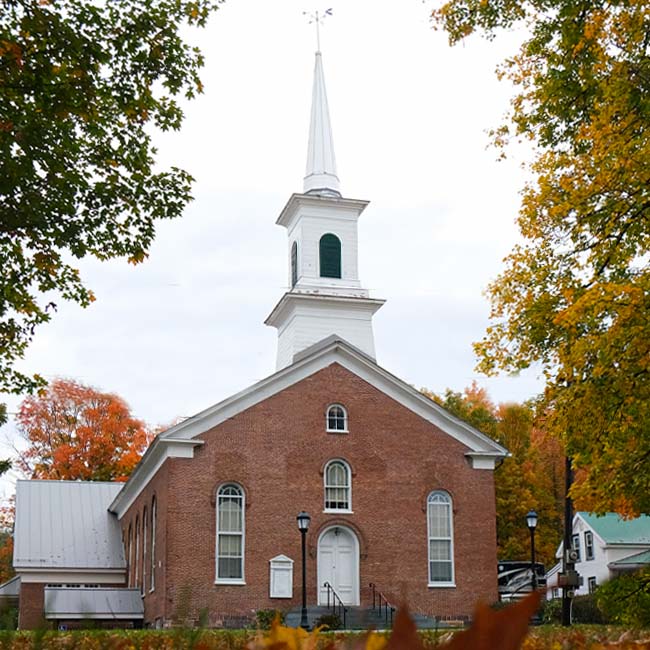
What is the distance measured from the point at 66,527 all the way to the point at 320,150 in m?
19.9

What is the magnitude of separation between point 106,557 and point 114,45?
97.9 feet

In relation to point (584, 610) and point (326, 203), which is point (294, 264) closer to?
point (326, 203)

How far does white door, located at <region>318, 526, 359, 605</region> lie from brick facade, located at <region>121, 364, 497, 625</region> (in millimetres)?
304

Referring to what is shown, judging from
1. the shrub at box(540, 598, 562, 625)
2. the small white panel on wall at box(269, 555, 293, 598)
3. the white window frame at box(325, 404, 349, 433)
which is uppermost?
the white window frame at box(325, 404, 349, 433)

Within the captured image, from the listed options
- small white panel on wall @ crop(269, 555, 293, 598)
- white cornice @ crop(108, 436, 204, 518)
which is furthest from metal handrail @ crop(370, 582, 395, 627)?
white cornice @ crop(108, 436, 204, 518)

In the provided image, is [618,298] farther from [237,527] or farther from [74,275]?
[237,527]

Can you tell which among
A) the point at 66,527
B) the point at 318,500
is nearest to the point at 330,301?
the point at 318,500

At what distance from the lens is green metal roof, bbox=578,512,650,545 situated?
49.5 meters

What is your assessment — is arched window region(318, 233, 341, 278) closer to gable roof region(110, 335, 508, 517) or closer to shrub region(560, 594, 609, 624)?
gable roof region(110, 335, 508, 517)

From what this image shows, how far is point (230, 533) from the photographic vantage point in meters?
31.6

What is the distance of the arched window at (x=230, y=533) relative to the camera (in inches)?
1231

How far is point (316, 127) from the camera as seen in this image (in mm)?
47938

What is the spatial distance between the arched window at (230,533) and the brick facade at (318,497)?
0.26 meters

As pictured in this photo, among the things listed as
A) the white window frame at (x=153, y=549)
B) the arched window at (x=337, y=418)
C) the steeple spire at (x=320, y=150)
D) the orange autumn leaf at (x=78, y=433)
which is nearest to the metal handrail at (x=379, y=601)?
the arched window at (x=337, y=418)
